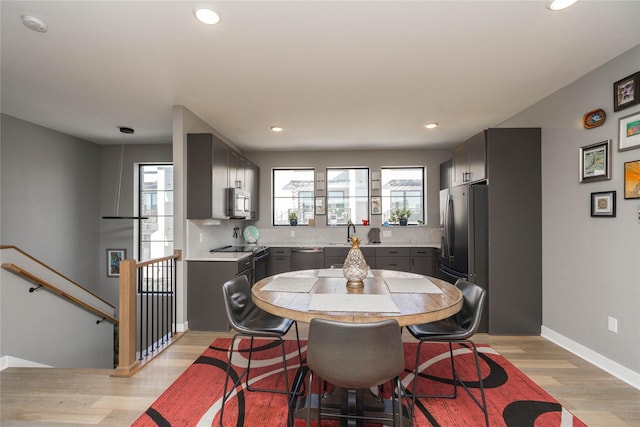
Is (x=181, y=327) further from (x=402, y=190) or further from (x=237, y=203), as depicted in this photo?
(x=402, y=190)

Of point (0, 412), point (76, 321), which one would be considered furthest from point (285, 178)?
point (0, 412)

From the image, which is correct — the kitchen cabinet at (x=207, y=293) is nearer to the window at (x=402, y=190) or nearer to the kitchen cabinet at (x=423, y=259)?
the kitchen cabinet at (x=423, y=259)

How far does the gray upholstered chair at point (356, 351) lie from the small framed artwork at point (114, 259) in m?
4.92

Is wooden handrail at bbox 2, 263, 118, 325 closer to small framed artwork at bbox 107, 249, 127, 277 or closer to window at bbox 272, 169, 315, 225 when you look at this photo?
small framed artwork at bbox 107, 249, 127, 277

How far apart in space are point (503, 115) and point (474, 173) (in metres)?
0.82

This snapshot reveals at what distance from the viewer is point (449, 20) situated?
2.00 metres

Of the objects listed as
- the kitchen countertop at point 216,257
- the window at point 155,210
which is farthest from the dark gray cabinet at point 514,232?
the window at point 155,210

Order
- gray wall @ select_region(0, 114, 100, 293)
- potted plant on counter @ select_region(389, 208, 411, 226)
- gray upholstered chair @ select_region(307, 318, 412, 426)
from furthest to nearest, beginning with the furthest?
1. potted plant on counter @ select_region(389, 208, 411, 226)
2. gray wall @ select_region(0, 114, 100, 293)
3. gray upholstered chair @ select_region(307, 318, 412, 426)

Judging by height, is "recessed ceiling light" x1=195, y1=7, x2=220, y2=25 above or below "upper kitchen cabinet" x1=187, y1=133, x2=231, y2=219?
above

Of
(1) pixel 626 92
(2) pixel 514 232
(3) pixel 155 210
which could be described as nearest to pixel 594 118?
(1) pixel 626 92

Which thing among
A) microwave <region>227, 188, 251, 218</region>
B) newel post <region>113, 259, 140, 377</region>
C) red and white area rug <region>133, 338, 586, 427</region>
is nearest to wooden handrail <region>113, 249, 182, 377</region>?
newel post <region>113, 259, 140, 377</region>

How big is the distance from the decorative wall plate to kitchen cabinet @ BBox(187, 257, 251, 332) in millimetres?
3688

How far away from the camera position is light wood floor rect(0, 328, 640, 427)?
2002mm

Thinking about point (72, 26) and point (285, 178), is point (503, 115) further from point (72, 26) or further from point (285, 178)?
point (72, 26)
